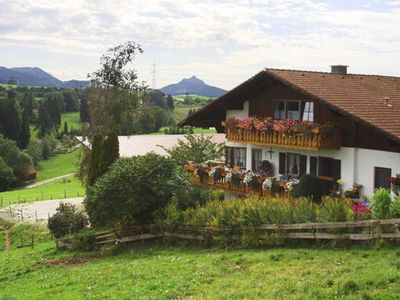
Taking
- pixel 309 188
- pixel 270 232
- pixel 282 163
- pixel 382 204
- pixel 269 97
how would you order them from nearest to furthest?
pixel 382 204, pixel 270 232, pixel 309 188, pixel 282 163, pixel 269 97

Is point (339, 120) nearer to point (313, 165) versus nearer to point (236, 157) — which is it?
point (313, 165)

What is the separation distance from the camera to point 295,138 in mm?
28188

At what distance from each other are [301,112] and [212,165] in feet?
26.3

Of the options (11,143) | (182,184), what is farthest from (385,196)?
(11,143)

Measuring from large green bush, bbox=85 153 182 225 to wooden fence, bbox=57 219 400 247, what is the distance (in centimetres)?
94

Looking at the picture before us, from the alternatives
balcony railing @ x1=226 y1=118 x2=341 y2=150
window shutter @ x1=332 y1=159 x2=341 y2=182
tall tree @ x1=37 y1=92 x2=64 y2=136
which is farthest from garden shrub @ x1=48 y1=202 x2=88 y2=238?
tall tree @ x1=37 y1=92 x2=64 y2=136

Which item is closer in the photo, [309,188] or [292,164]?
[309,188]

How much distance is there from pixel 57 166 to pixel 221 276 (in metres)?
127

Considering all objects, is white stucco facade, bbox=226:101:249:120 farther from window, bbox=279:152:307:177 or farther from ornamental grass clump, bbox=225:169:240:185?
window, bbox=279:152:307:177

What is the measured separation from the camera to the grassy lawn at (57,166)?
418ft

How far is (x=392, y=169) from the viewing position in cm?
2484

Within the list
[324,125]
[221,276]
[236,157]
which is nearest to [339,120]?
[324,125]

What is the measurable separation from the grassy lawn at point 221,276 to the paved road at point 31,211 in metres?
23.3

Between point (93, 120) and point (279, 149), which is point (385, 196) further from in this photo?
point (93, 120)
